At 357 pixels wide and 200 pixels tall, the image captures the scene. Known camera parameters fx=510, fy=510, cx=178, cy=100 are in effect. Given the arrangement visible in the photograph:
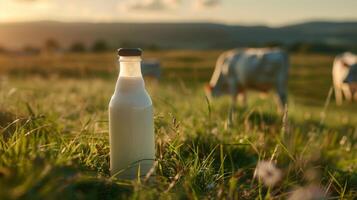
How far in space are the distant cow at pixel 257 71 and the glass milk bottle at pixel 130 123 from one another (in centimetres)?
904

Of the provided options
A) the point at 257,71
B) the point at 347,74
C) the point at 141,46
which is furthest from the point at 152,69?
the point at 141,46

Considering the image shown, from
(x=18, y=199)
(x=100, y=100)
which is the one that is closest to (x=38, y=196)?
(x=18, y=199)

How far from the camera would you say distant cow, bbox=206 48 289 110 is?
38.2 ft

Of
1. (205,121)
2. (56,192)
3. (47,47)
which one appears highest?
(56,192)

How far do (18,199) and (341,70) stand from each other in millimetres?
13208

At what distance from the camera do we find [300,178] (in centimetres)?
306

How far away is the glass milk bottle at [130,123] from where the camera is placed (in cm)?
248

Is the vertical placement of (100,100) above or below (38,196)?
below

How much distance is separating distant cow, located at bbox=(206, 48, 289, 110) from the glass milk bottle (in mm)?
9036

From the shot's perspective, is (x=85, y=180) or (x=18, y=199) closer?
(x=18, y=199)

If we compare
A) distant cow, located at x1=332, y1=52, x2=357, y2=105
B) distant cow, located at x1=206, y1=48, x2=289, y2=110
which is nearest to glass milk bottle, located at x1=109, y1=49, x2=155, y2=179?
distant cow, located at x1=206, y1=48, x2=289, y2=110

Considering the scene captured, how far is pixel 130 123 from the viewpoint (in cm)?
249

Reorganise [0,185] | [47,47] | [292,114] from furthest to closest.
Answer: [47,47] < [292,114] < [0,185]

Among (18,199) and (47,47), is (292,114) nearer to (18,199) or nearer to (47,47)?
(18,199)
